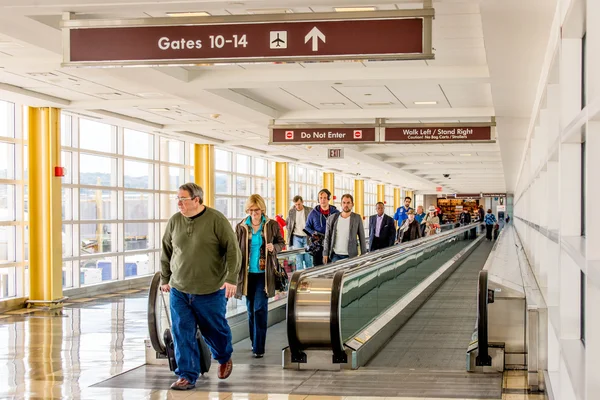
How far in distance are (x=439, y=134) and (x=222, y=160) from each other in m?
13.8

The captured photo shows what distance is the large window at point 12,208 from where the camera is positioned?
1574 centimetres

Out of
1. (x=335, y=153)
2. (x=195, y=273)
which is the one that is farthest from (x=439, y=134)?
(x=195, y=273)

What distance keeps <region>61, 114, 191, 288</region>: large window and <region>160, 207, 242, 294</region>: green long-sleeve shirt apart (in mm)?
11598

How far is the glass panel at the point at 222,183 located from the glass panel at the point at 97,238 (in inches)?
298

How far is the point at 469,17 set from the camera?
29.7 ft

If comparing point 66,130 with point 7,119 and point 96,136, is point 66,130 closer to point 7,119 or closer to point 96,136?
point 96,136

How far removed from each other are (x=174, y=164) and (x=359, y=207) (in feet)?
85.1

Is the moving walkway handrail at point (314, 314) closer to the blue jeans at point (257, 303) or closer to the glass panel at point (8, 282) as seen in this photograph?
the blue jeans at point (257, 303)

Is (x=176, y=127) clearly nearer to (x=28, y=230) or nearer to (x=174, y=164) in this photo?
(x=174, y=164)

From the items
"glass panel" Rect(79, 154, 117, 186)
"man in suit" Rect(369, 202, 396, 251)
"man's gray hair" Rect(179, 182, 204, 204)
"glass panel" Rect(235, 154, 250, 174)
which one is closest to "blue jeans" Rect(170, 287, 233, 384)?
"man's gray hair" Rect(179, 182, 204, 204)

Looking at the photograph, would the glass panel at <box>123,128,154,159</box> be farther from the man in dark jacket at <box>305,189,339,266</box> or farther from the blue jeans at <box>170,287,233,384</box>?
the blue jeans at <box>170,287,233,384</box>

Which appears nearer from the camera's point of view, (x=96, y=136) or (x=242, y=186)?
(x=96, y=136)

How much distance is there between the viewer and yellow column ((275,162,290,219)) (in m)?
34.0

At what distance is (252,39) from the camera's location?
21.3ft
